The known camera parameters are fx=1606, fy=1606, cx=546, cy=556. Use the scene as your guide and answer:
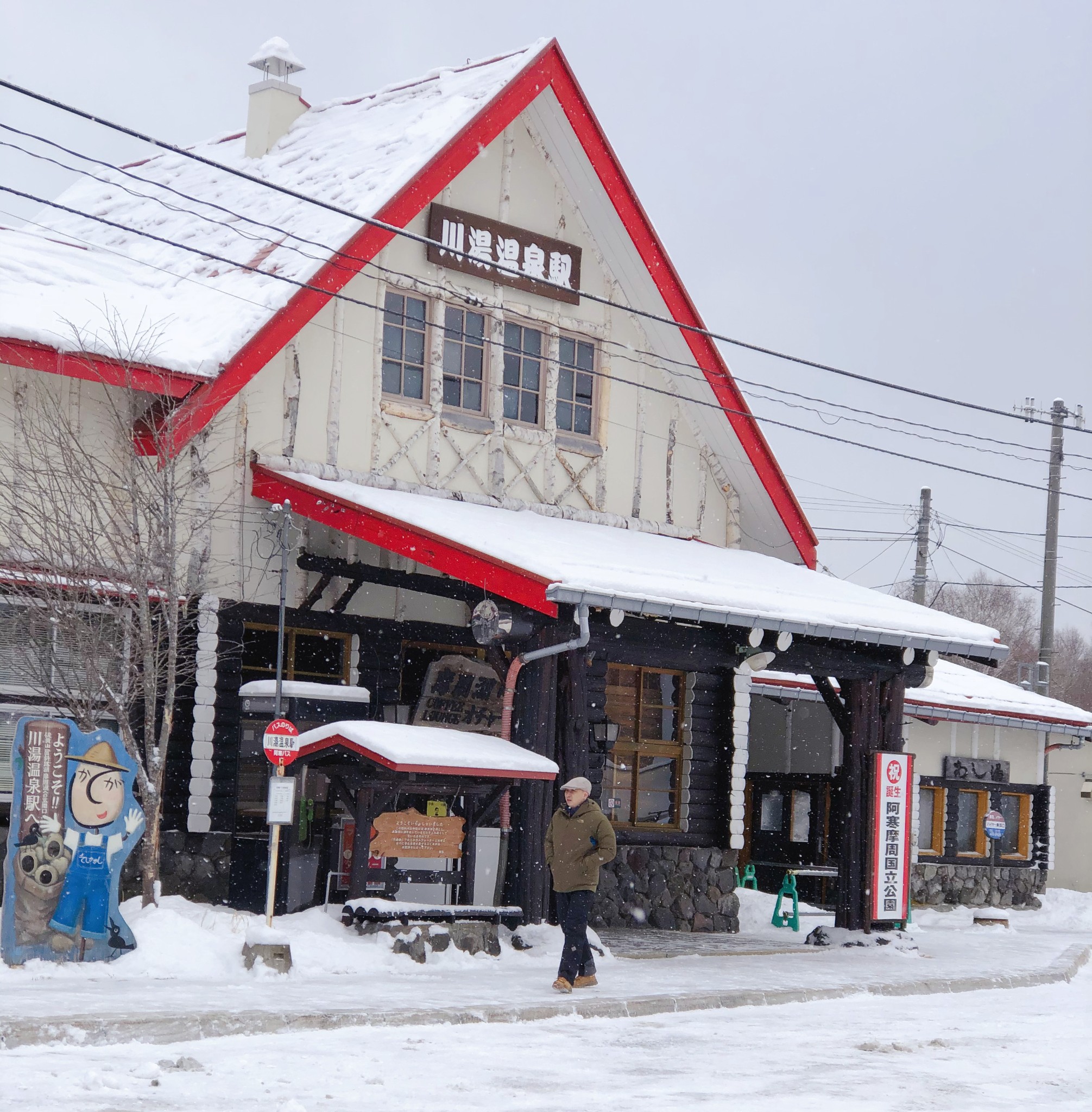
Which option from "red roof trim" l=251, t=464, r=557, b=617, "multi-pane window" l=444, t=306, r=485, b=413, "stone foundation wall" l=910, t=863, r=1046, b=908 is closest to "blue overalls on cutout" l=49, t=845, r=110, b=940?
"red roof trim" l=251, t=464, r=557, b=617

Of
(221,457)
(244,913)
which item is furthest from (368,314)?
(244,913)

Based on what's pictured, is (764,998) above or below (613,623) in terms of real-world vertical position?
below

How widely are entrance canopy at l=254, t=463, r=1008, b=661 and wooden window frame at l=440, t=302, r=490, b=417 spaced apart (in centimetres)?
109

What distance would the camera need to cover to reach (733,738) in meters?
19.6

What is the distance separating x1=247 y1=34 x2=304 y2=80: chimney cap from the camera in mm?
19266

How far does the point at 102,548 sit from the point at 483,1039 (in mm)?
6508

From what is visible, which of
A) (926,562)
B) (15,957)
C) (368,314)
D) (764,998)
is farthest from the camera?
(926,562)

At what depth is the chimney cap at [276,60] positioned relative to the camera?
63.2ft

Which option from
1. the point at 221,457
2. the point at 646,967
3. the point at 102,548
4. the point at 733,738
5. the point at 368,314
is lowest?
the point at 646,967

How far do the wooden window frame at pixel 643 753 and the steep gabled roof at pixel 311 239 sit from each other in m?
2.43

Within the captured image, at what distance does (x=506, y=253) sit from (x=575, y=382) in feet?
5.65

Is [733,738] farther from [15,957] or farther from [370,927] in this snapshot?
[15,957]

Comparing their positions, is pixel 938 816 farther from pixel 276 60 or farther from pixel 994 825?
pixel 276 60

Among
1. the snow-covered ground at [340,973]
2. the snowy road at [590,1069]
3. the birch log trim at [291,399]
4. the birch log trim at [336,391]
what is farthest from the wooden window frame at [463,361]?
the snowy road at [590,1069]
